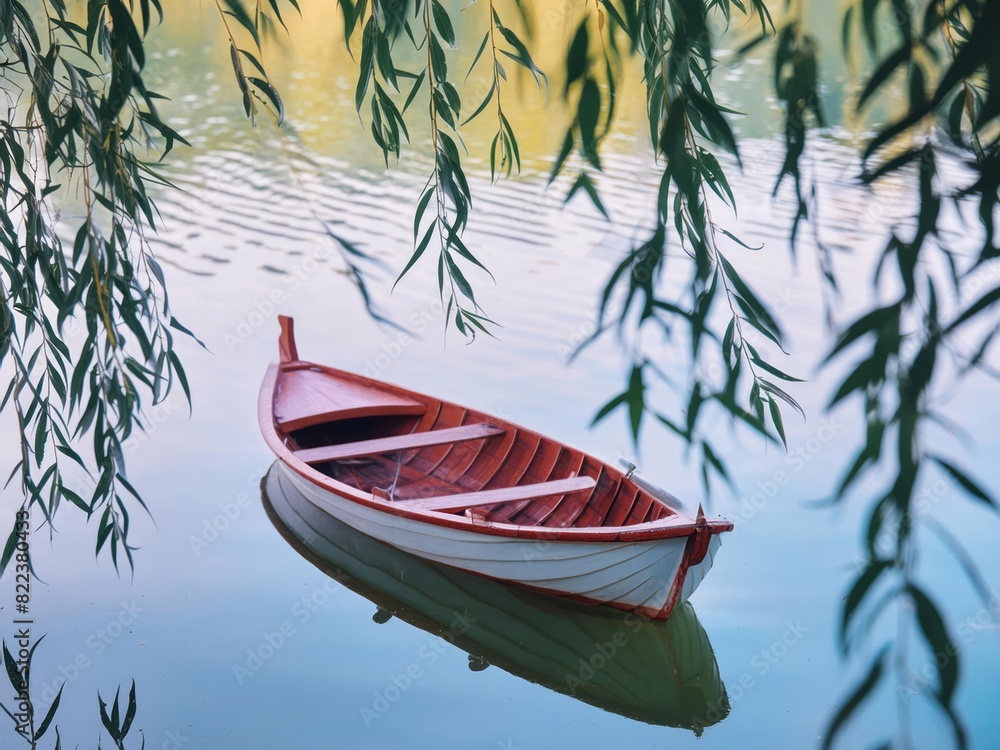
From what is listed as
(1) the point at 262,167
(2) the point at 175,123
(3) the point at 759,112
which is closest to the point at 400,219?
(1) the point at 262,167

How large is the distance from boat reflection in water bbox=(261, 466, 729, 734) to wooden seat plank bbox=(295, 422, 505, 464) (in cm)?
33

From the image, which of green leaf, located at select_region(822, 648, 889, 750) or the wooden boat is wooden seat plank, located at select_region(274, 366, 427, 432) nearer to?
the wooden boat

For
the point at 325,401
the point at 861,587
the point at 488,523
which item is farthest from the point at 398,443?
the point at 861,587

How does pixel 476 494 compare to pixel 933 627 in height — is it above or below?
below

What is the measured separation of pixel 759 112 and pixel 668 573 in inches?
341

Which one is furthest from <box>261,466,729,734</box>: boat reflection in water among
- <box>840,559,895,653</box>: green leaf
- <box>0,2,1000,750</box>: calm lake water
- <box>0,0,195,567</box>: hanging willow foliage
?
<box>840,559,895,653</box>: green leaf

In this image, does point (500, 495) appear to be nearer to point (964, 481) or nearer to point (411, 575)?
point (411, 575)

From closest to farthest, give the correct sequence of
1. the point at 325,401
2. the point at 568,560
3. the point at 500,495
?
the point at 568,560 < the point at 500,495 < the point at 325,401

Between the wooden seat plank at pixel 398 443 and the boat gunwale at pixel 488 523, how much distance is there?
7cm

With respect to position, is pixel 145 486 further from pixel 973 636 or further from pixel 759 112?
pixel 759 112

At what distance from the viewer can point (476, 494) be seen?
423 cm

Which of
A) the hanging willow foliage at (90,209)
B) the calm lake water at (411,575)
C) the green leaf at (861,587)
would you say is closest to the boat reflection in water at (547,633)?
the calm lake water at (411,575)

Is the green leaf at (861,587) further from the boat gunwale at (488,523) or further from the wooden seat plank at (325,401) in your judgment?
the wooden seat plank at (325,401)

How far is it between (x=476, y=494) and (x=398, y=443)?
643mm
